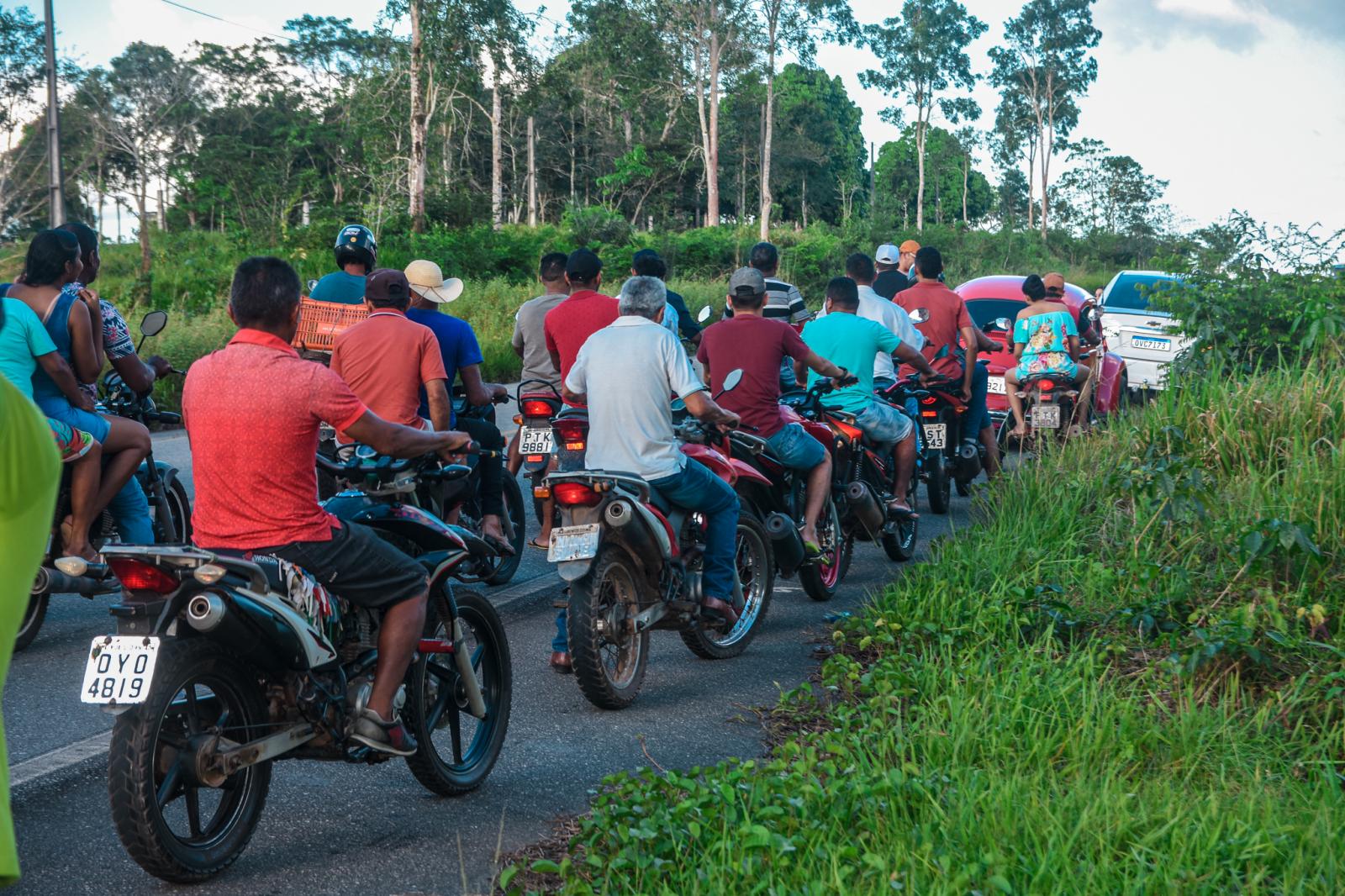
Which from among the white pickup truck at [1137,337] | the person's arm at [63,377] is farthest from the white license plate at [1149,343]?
the person's arm at [63,377]

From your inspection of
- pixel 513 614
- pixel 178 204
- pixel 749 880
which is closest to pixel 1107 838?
pixel 749 880

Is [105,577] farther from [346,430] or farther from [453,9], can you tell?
[453,9]

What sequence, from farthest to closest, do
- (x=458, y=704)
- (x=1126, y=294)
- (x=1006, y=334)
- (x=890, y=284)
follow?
1. (x=1126, y=294)
2. (x=1006, y=334)
3. (x=890, y=284)
4. (x=458, y=704)

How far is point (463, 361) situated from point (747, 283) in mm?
1700

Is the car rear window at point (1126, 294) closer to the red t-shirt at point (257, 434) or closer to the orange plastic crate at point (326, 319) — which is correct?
the orange plastic crate at point (326, 319)

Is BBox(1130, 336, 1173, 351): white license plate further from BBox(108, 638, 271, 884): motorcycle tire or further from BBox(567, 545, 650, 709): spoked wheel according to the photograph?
BBox(108, 638, 271, 884): motorcycle tire

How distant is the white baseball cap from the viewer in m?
7.93

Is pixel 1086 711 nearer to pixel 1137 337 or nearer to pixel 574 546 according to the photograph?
pixel 574 546

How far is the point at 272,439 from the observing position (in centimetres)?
405

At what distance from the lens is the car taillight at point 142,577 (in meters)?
3.76

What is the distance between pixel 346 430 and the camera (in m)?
4.15

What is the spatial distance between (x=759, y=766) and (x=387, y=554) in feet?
5.09

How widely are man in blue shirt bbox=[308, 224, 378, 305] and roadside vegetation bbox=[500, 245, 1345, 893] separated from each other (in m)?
3.43

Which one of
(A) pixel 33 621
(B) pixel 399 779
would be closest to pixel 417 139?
(A) pixel 33 621
